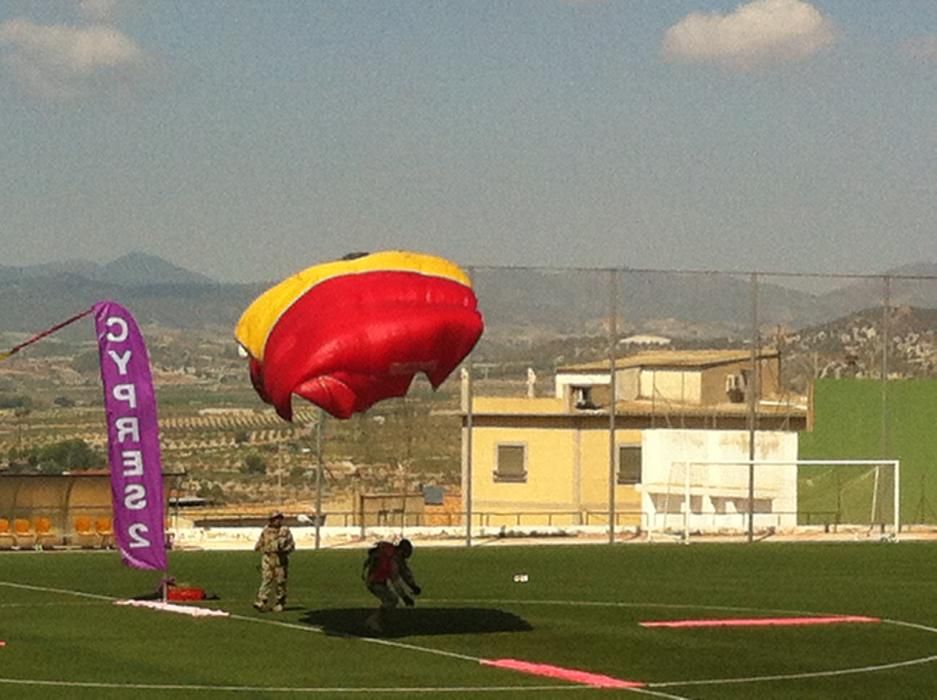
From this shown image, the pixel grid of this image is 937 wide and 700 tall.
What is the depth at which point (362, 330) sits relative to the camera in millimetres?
33469

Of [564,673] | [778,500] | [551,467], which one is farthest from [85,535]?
[564,673]

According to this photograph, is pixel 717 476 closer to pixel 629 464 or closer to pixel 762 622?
pixel 629 464

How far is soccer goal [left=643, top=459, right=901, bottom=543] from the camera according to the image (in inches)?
2943

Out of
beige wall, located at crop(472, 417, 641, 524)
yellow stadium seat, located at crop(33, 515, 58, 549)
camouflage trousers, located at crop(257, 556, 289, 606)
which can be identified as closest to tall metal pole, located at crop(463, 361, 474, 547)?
yellow stadium seat, located at crop(33, 515, 58, 549)

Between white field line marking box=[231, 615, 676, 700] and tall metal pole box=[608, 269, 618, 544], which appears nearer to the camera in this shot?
white field line marking box=[231, 615, 676, 700]

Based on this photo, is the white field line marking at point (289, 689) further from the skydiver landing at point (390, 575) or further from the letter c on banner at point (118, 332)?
the letter c on banner at point (118, 332)

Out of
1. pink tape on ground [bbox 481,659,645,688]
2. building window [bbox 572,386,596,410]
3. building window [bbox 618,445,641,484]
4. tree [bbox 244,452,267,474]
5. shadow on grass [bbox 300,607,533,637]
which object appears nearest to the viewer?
pink tape on ground [bbox 481,659,645,688]

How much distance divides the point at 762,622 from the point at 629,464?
49.0 metres

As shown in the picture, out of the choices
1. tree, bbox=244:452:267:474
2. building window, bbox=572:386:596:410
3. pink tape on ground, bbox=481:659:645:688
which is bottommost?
pink tape on ground, bbox=481:659:645:688

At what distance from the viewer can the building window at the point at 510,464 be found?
8938cm

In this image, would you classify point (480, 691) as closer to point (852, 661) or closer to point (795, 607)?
point (852, 661)

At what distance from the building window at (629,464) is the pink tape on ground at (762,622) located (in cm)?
4638

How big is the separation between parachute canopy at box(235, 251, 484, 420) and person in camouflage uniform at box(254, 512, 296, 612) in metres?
3.83

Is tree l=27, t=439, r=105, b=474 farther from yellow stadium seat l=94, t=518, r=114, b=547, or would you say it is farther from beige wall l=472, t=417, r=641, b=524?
yellow stadium seat l=94, t=518, r=114, b=547
